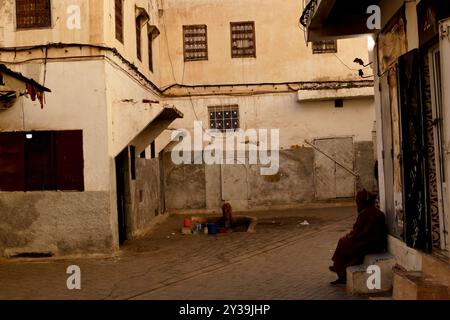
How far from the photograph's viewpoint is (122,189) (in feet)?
42.9

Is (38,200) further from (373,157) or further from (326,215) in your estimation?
(373,157)

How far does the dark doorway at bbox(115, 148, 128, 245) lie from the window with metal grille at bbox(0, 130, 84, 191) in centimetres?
188

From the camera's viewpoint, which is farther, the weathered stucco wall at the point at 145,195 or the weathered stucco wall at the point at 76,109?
the weathered stucco wall at the point at 145,195

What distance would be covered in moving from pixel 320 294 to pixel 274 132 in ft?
40.1

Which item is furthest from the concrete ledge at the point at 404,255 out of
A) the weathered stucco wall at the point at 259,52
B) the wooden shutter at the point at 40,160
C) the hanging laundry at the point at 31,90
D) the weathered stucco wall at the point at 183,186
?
the weathered stucco wall at the point at 259,52

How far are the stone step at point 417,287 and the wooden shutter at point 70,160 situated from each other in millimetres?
7131

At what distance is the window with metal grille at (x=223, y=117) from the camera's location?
63.4 feet

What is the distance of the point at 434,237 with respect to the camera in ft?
19.4

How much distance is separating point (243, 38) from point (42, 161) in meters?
10.6

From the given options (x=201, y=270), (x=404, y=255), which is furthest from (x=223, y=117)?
(x=404, y=255)

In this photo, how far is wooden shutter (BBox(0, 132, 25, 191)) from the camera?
11023mm

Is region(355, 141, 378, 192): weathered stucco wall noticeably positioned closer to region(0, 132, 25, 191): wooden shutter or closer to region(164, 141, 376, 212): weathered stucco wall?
region(164, 141, 376, 212): weathered stucco wall

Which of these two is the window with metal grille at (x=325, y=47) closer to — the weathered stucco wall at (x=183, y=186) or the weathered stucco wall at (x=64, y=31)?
the weathered stucco wall at (x=183, y=186)
